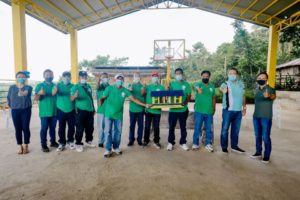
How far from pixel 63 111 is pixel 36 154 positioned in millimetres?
902

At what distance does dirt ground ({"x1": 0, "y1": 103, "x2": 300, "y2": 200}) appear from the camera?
2.33 metres

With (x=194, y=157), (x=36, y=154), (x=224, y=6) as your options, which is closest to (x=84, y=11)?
(x=224, y=6)

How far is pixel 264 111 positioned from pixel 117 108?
98.7 inches

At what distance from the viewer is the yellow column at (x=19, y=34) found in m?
6.72

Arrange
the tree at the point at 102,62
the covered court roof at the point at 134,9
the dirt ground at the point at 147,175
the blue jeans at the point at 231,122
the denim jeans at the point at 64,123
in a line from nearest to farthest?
the dirt ground at the point at 147,175, the blue jeans at the point at 231,122, the denim jeans at the point at 64,123, the covered court roof at the point at 134,9, the tree at the point at 102,62

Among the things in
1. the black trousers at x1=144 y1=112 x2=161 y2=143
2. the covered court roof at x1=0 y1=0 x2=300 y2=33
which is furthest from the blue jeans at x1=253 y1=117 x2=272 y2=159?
the covered court roof at x1=0 y1=0 x2=300 y2=33

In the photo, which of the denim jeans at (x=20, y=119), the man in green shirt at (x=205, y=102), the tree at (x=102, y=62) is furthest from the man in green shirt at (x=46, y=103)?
the tree at (x=102, y=62)

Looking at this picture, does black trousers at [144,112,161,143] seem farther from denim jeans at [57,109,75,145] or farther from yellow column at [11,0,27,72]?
yellow column at [11,0,27,72]

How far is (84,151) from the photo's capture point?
12.4ft

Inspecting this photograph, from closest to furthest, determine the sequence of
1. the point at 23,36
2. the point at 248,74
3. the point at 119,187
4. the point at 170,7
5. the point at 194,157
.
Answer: the point at 119,187, the point at 194,157, the point at 23,36, the point at 170,7, the point at 248,74

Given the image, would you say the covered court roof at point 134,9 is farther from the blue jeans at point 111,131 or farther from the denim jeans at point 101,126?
the blue jeans at point 111,131

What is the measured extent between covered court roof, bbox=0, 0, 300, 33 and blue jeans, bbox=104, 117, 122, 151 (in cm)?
637

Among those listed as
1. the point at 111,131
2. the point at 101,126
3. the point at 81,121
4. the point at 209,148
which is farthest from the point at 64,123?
the point at 209,148

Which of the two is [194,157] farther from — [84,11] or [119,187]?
[84,11]
